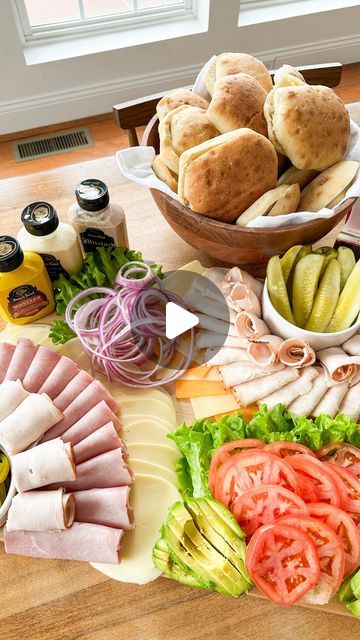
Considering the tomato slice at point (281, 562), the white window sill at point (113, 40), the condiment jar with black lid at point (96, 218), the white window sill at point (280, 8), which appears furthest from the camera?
the white window sill at point (280, 8)

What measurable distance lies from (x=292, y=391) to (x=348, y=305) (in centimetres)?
21

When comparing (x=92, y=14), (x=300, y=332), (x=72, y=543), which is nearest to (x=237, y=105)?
(x=300, y=332)

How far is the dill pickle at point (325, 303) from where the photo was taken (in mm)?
1108

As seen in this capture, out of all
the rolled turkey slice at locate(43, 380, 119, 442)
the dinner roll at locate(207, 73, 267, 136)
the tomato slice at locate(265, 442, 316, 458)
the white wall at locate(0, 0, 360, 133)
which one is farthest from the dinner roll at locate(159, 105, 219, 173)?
the white wall at locate(0, 0, 360, 133)

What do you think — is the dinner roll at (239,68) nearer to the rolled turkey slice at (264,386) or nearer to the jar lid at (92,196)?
the jar lid at (92,196)

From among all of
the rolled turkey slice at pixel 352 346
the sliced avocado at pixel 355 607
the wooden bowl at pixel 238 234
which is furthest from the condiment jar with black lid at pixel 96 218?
the sliced avocado at pixel 355 607

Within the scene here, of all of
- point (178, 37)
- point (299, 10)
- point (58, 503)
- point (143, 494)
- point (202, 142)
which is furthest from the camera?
point (299, 10)

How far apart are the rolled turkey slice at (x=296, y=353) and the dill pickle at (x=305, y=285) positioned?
58 millimetres

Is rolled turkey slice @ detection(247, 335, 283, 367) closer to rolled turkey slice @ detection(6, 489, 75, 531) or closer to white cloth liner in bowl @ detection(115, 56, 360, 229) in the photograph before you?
white cloth liner in bowl @ detection(115, 56, 360, 229)

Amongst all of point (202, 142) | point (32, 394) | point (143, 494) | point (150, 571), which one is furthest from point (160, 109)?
point (150, 571)

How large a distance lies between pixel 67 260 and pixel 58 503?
1.76 ft

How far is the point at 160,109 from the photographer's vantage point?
124 cm

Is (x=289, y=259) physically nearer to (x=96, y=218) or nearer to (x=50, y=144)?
(x=96, y=218)

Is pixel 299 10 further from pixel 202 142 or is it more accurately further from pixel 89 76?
pixel 202 142
